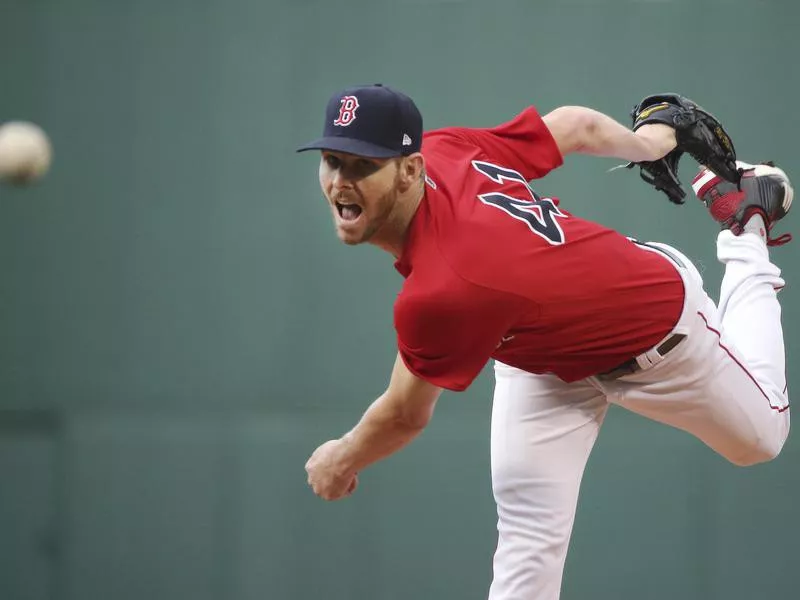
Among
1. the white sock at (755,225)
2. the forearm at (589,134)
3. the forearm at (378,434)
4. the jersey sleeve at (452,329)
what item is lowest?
the forearm at (378,434)

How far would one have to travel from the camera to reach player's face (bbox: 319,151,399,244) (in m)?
1.93

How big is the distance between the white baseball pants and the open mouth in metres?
0.67

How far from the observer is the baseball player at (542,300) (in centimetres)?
194

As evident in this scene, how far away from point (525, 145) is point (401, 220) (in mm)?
506

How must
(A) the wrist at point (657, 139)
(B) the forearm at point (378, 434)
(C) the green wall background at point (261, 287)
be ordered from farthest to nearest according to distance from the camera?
(C) the green wall background at point (261, 287) < (A) the wrist at point (657, 139) < (B) the forearm at point (378, 434)

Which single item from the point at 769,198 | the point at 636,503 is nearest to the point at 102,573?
the point at 636,503

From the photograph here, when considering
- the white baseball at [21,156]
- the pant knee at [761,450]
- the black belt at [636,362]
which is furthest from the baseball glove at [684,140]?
the white baseball at [21,156]

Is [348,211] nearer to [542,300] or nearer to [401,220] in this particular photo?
[401,220]

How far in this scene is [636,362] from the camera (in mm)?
2275

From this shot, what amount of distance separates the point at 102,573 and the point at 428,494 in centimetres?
106

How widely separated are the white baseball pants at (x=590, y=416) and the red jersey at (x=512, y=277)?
84mm

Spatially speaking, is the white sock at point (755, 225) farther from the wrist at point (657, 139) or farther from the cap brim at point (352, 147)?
the cap brim at point (352, 147)

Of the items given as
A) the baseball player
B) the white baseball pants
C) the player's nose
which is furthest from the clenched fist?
the player's nose

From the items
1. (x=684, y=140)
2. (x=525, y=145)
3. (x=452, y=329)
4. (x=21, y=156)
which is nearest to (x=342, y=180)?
(x=452, y=329)
